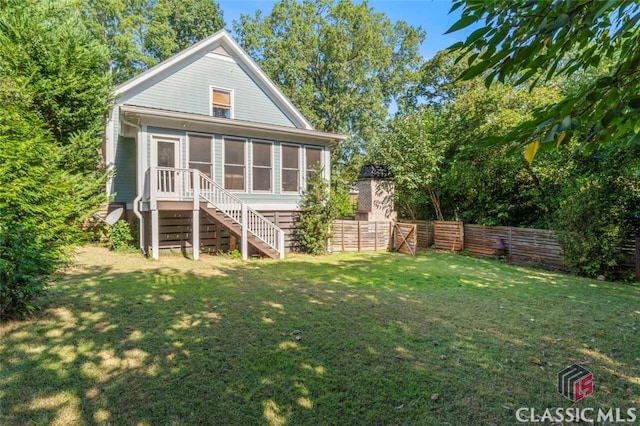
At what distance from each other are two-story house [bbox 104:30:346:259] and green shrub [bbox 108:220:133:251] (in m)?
0.63

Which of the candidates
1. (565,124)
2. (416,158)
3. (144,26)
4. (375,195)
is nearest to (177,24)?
(144,26)

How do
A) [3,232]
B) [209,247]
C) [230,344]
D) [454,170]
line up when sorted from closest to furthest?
1. [230,344]
2. [3,232]
3. [209,247]
4. [454,170]

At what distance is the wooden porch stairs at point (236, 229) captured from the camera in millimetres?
9797

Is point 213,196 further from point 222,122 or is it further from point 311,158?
point 311,158

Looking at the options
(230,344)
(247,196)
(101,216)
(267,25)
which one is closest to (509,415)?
(230,344)

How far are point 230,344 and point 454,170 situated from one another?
1116 cm

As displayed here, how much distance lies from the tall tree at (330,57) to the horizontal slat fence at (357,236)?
38.0ft

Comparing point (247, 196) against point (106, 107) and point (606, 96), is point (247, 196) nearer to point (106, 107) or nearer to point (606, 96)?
point (106, 107)

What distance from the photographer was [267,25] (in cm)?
2411

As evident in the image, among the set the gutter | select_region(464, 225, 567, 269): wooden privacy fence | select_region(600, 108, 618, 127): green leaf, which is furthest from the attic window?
select_region(600, 108, 618, 127): green leaf

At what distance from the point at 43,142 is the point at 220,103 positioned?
883 cm

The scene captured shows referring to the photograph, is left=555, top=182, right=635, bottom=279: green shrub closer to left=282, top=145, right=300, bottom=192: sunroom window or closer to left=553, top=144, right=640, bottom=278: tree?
left=553, top=144, right=640, bottom=278: tree

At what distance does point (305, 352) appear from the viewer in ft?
11.7

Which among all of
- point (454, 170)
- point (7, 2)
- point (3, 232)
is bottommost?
point (3, 232)
